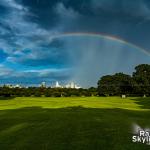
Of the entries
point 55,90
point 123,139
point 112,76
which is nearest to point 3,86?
point 55,90

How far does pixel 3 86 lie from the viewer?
5561 inches

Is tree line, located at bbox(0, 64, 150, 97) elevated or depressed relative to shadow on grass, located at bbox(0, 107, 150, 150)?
elevated

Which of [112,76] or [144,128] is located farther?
[112,76]

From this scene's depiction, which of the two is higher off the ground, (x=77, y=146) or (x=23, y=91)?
(x=23, y=91)

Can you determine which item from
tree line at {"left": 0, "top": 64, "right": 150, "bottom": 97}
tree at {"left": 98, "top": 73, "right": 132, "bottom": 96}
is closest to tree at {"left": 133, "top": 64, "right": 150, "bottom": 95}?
tree line at {"left": 0, "top": 64, "right": 150, "bottom": 97}

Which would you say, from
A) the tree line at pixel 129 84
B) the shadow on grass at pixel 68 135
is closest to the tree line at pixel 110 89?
the tree line at pixel 129 84

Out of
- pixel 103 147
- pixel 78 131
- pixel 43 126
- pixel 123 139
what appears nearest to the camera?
pixel 103 147

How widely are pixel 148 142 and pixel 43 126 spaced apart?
10.6m

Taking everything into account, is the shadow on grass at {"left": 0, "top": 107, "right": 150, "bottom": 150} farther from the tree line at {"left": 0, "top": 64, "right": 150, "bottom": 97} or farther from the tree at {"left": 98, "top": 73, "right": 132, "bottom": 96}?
the tree at {"left": 98, "top": 73, "right": 132, "bottom": 96}

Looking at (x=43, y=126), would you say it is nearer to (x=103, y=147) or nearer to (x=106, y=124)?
(x=106, y=124)

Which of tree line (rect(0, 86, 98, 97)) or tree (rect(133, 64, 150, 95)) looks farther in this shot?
tree (rect(133, 64, 150, 95))

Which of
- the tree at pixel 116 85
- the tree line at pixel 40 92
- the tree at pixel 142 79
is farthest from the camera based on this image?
the tree at pixel 116 85

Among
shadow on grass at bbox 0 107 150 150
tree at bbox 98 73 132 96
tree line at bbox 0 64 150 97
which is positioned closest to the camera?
shadow on grass at bbox 0 107 150 150

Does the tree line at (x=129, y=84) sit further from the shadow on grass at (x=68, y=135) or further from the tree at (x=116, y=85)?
the shadow on grass at (x=68, y=135)
